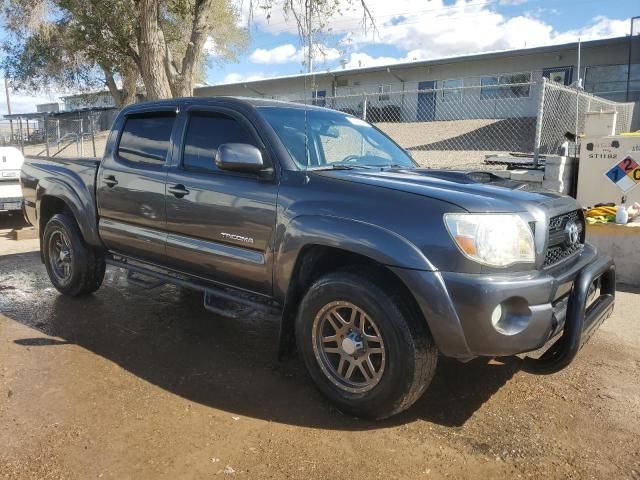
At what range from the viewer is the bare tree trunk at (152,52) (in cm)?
1049

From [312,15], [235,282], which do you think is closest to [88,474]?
[235,282]

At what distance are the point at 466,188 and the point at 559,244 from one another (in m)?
0.66

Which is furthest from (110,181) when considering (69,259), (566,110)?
(566,110)

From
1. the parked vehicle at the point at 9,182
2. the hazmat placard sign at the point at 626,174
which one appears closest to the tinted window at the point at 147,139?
the parked vehicle at the point at 9,182

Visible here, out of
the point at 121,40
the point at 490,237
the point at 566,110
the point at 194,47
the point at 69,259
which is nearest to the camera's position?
the point at 490,237

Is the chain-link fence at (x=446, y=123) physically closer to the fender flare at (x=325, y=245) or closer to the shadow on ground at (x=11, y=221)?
the shadow on ground at (x=11, y=221)

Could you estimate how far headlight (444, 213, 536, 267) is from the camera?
9.00ft

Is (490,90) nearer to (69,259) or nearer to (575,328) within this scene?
(69,259)

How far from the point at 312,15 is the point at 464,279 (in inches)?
237

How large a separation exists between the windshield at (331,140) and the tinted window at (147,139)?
1.00 metres

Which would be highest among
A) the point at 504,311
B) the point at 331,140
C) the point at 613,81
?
the point at 613,81

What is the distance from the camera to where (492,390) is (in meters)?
3.56

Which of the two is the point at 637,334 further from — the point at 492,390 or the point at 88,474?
the point at 88,474

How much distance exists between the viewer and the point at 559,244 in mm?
3197
